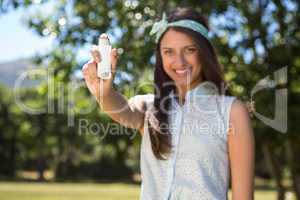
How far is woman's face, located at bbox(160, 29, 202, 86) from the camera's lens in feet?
8.20

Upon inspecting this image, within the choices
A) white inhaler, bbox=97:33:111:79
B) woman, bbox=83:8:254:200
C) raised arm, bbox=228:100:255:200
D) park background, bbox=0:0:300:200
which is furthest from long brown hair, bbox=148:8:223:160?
park background, bbox=0:0:300:200

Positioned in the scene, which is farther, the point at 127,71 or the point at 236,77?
the point at 236,77

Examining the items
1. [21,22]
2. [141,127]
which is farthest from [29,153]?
[141,127]

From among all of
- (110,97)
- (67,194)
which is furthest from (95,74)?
(67,194)

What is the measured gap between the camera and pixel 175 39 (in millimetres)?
2523

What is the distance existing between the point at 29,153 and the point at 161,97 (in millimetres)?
47189

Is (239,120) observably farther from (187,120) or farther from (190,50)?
(190,50)

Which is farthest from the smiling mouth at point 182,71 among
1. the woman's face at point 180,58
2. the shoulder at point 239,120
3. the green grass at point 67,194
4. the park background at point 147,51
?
the green grass at point 67,194

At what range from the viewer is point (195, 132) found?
2.41 metres

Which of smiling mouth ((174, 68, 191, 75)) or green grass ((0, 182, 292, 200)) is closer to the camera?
smiling mouth ((174, 68, 191, 75))

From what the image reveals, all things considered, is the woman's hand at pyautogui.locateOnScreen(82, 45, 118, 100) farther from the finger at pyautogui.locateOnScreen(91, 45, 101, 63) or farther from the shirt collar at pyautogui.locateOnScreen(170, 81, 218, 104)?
the shirt collar at pyautogui.locateOnScreen(170, 81, 218, 104)

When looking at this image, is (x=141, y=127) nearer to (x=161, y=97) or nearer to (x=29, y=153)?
(x=161, y=97)

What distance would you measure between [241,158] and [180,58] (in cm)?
55

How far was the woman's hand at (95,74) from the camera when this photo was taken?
2.23 metres
